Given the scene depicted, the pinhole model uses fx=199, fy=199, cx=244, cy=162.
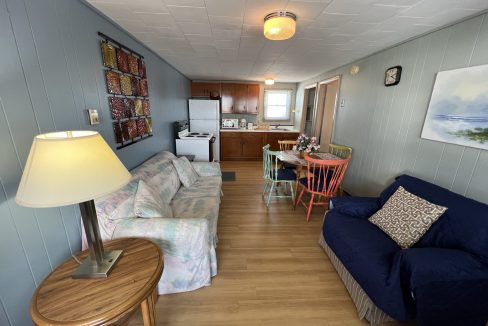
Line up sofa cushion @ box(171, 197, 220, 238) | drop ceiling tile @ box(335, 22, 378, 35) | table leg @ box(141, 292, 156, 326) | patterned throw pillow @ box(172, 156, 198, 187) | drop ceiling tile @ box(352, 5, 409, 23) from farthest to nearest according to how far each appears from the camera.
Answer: patterned throw pillow @ box(172, 156, 198, 187) → sofa cushion @ box(171, 197, 220, 238) → drop ceiling tile @ box(335, 22, 378, 35) → drop ceiling tile @ box(352, 5, 409, 23) → table leg @ box(141, 292, 156, 326)

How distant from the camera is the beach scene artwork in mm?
1515

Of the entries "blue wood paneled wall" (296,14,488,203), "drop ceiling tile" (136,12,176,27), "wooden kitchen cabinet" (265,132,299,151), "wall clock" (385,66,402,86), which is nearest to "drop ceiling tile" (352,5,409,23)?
"blue wood paneled wall" (296,14,488,203)

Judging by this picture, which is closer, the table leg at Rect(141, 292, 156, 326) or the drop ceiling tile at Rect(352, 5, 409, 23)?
the table leg at Rect(141, 292, 156, 326)

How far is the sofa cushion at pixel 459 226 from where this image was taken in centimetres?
129

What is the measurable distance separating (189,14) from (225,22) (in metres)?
0.31

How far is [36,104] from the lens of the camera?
3.59 feet

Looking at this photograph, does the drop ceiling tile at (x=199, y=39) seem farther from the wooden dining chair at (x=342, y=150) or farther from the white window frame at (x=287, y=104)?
the white window frame at (x=287, y=104)

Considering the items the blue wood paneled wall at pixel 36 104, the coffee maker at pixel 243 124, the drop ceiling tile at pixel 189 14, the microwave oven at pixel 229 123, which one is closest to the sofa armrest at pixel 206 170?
the blue wood paneled wall at pixel 36 104

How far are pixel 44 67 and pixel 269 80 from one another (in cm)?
405

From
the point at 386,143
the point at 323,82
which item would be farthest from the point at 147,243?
the point at 323,82

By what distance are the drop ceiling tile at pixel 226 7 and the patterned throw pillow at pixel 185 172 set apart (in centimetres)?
175

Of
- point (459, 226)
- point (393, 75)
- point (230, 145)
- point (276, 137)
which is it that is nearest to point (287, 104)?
point (276, 137)

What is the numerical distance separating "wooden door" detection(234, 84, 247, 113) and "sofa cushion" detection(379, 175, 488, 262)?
4.76m

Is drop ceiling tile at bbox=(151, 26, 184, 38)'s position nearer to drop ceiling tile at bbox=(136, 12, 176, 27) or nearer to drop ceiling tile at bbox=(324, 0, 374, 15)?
drop ceiling tile at bbox=(136, 12, 176, 27)
